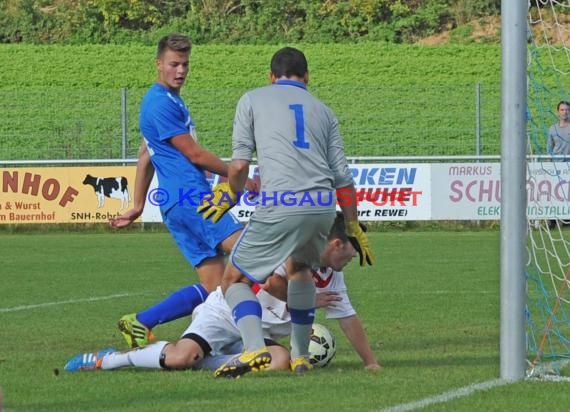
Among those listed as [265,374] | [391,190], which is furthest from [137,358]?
[391,190]

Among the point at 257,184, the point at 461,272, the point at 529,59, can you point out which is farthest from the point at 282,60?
the point at 461,272

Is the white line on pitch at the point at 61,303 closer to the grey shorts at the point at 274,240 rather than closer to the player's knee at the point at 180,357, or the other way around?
the player's knee at the point at 180,357

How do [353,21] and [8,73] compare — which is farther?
[353,21]

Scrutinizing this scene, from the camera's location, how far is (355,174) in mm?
20938

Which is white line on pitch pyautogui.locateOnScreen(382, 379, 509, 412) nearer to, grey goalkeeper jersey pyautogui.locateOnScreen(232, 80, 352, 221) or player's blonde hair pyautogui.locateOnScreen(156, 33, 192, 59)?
grey goalkeeper jersey pyautogui.locateOnScreen(232, 80, 352, 221)

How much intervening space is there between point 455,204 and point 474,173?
0.59 metres

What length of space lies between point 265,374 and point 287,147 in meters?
1.27

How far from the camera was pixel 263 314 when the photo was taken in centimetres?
798

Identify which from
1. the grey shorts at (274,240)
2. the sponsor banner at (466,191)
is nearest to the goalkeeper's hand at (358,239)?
the grey shorts at (274,240)

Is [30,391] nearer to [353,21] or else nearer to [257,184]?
[257,184]

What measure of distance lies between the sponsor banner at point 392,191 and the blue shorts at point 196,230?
40.4 feet

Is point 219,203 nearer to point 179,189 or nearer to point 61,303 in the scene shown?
point 179,189

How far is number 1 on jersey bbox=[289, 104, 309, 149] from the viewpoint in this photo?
7.27m

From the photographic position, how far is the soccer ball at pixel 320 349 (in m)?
7.86
